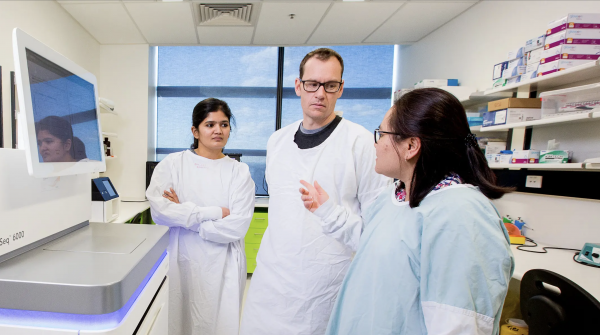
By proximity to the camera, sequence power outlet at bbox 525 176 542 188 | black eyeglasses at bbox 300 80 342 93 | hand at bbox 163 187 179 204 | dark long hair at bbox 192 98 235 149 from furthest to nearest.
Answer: power outlet at bbox 525 176 542 188
dark long hair at bbox 192 98 235 149
hand at bbox 163 187 179 204
black eyeglasses at bbox 300 80 342 93

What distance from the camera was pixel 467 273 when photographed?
590 mm

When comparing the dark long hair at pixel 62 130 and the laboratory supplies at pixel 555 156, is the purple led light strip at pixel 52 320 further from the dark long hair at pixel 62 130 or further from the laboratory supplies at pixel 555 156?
the laboratory supplies at pixel 555 156

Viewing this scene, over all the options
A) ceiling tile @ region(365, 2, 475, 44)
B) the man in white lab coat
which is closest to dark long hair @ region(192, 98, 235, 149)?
the man in white lab coat

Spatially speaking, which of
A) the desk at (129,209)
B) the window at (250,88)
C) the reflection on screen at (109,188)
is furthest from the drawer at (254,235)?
the reflection on screen at (109,188)

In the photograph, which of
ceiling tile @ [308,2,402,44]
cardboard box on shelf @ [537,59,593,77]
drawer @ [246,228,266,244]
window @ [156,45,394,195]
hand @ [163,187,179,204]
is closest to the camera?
cardboard box on shelf @ [537,59,593,77]

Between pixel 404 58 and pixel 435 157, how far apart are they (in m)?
3.22

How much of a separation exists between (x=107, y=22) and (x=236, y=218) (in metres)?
2.47

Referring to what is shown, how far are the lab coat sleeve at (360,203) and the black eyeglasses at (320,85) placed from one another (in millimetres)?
233

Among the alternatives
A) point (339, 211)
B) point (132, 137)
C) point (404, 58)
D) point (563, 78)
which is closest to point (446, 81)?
point (563, 78)

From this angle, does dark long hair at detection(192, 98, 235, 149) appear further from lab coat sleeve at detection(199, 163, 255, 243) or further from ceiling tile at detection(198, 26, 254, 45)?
ceiling tile at detection(198, 26, 254, 45)

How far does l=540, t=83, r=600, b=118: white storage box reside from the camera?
54.7 inches

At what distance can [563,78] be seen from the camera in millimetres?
1559

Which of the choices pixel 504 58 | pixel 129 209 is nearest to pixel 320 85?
pixel 504 58

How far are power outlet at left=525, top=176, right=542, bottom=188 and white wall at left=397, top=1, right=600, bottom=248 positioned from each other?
0.07 m
